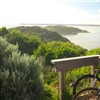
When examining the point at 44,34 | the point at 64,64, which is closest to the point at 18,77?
the point at 64,64

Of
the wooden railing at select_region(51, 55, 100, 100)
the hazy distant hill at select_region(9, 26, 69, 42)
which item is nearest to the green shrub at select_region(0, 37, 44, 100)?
the wooden railing at select_region(51, 55, 100, 100)

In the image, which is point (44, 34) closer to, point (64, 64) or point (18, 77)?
point (64, 64)

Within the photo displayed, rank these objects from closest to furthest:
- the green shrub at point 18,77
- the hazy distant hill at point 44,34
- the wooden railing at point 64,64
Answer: the green shrub at point 18,77 < the wooden railing at point 64,64 < the hazy distant hill at point 44,34

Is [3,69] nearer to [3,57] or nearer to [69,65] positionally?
[3,57]

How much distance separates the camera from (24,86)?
3.75m

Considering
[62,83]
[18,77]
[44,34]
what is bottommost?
[44,34]

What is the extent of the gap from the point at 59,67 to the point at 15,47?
3.05 feet

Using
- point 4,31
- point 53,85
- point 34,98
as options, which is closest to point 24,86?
point 34,98

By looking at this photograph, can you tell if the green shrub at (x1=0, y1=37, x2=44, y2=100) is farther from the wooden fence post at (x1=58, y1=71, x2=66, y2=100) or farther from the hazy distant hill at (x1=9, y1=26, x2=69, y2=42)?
the hazy distant hill at (x1=9, y1=26, x2=69, y2=42)

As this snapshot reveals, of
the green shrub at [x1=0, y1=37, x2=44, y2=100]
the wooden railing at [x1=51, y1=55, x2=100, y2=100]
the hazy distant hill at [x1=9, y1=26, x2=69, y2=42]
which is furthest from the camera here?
the hazy distant hill at [x1=9, y1=26, x2=69, y2=42]

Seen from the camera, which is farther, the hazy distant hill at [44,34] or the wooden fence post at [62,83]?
the hazy distant hill at [44,34]

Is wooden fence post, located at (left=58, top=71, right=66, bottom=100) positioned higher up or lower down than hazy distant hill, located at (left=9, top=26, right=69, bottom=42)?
higher up

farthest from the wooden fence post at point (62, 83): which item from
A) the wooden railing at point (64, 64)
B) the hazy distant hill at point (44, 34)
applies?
the hazy distant hill at point (44, 34)

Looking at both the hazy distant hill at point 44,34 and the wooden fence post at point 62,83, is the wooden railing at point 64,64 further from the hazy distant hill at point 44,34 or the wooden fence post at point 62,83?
the hazy distant hill at point 44,34
